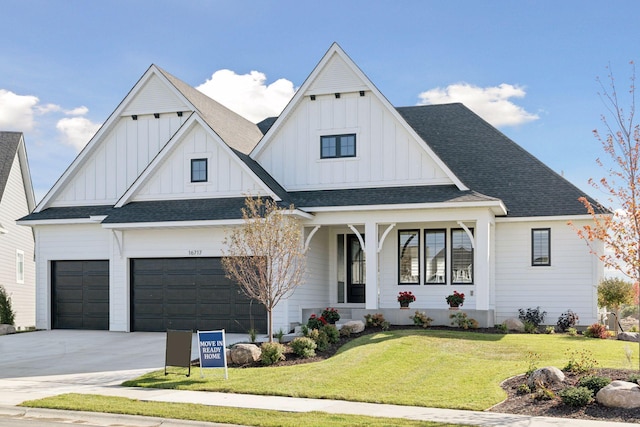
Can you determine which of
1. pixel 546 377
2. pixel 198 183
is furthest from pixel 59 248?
pixel 546 377

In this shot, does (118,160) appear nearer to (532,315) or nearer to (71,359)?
(71,359)

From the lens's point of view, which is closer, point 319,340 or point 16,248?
point 319,340

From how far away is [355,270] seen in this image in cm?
2617

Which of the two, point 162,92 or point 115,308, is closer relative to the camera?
point 115,308

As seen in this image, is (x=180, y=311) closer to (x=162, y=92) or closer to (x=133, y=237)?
(x=133, y=237)

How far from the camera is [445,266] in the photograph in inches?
971

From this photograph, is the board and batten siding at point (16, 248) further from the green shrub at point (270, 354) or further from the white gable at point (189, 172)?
the green shrub at point (270, 354)

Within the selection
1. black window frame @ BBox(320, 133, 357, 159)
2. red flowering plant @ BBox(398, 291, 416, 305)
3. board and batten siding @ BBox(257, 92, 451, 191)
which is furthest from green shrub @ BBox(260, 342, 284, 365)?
black window frame @ BBox(320, 133, 357, 159)

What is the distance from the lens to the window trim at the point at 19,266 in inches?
1388

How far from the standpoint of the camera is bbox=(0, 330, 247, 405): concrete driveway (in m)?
14.7

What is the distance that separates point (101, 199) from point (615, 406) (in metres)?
20.3

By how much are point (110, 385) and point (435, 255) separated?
13366 millimetres

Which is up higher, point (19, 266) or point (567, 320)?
point (19, 266)

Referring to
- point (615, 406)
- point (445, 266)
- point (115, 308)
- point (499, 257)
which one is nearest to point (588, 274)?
point (499, 257)
